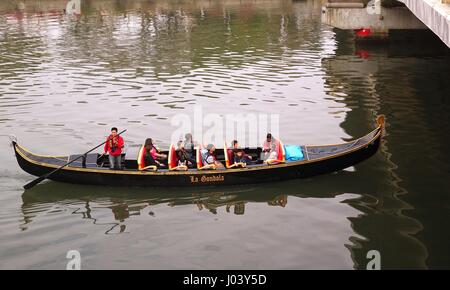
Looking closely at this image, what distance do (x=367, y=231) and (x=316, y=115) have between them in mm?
13502

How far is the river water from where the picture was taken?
1848cm

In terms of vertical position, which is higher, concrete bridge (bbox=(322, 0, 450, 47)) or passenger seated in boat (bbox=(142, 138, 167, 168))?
concrete bridge (bbox=(322, 0, 450, 47))

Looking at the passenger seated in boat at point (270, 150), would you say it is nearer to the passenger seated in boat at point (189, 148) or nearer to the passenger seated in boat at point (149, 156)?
the passenger seated in boat at point (189, 148)

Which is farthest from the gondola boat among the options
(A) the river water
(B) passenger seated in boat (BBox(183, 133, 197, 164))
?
(B) passenger seated in boat (BBox(183, 133, 197, 164))

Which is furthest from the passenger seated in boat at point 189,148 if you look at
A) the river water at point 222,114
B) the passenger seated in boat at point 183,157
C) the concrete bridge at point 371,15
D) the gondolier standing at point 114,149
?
the concrete bridge at point 371,15

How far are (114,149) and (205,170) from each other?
124 inches

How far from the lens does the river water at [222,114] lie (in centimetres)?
1848

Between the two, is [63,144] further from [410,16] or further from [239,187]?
[410,16]

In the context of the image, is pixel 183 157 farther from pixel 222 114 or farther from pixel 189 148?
pixel 222 114

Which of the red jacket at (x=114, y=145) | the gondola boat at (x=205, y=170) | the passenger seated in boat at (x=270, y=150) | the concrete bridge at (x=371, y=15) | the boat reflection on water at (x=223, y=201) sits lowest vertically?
the boat reflection on water at (x=223, y=201)

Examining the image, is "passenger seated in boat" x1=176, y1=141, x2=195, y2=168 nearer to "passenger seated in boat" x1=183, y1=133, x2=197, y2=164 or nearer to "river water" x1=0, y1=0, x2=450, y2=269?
"passenger seated in boat" x1=183, y1=133, x2=197, y2=164

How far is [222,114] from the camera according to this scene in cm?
3262

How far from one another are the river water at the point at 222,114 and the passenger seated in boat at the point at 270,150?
3.53 feet

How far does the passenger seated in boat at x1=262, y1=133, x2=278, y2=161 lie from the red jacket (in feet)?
16.1
